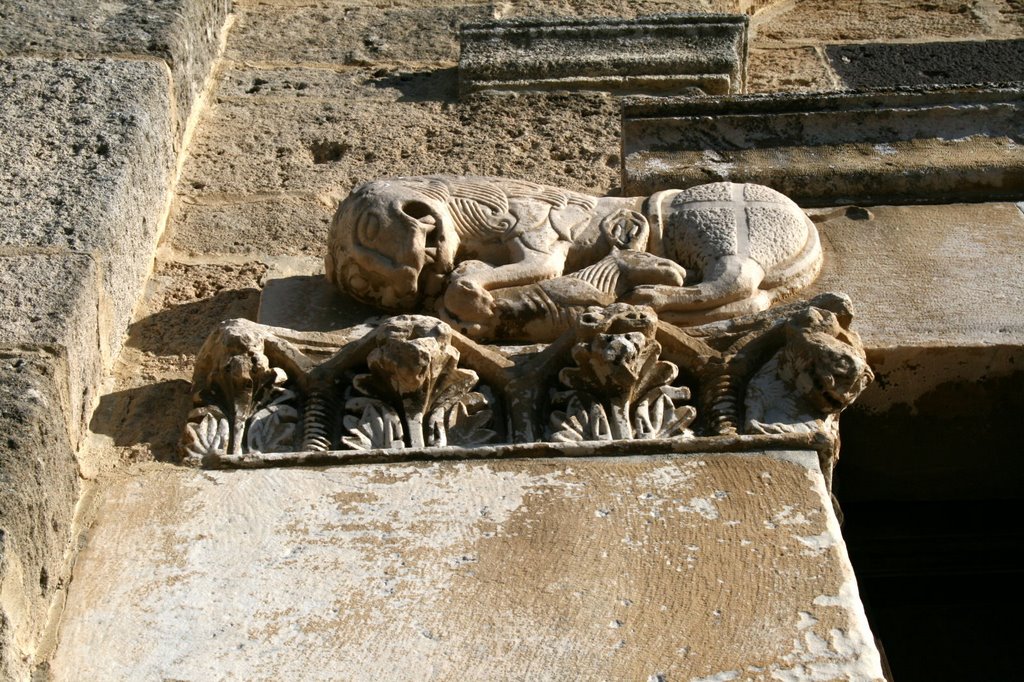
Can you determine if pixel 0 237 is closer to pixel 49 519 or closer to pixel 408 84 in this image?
pixel 49 519

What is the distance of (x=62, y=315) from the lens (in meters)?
3.37

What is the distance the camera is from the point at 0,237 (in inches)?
143

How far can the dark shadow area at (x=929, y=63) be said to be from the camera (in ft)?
17.1

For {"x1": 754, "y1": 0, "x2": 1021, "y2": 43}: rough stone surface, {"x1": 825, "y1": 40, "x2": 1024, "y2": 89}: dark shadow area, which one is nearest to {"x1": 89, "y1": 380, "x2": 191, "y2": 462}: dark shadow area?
{"x1": 825, "y1": 40, "x2": 1024, "y2": 89}: dark shadow area

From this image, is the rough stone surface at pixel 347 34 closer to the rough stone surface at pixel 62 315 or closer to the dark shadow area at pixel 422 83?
the dark shadow area at pixel 422 83

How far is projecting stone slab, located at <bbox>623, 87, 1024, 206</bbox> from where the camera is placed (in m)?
4.26

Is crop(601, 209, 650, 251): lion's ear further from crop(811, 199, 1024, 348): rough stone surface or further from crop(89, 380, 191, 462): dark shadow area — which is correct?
crop(89, 380, 191, 462): dark shadow area

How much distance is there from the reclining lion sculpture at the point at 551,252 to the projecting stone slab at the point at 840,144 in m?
0.37

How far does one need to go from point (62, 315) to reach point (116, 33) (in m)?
1.39

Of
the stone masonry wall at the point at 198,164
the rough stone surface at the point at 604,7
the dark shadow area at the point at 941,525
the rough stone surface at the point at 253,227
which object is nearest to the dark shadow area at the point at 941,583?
the dark shadow area at the point at 941,525

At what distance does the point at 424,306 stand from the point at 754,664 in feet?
4.45

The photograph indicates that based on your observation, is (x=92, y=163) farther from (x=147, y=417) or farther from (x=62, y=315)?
(x=147, y=417)

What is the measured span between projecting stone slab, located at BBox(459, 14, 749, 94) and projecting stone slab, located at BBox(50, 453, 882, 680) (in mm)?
1984

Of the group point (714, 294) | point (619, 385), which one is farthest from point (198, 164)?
point (619, 385)
